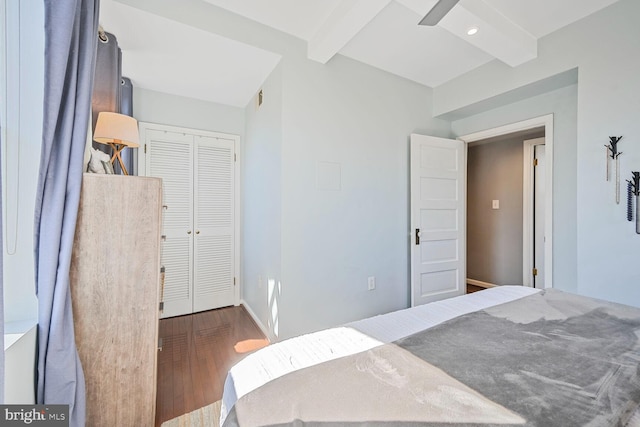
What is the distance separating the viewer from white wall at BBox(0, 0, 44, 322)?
1.07 meters

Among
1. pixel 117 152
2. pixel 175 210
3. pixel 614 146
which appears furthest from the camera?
pixel 175 210

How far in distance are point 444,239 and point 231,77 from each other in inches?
113

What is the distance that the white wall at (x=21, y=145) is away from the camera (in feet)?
3.51

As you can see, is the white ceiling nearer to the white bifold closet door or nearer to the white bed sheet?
the white bifold closet door

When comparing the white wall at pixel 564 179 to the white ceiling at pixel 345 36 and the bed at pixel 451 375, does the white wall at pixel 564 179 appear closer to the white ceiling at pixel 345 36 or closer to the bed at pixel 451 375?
the white ceiling at pixel 345 36

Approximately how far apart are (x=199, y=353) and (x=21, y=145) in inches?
73.3

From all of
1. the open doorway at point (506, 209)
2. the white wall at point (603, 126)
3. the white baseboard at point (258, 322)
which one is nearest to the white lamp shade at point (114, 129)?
the white baseboard at point (258, 322)

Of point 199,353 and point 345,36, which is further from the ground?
point 345,36

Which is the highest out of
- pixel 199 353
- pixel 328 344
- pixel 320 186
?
pixel 320 186

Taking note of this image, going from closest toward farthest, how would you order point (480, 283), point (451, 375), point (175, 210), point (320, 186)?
point (451, 375)
point (320, 186)
point (175, 210)
point (480, 283)

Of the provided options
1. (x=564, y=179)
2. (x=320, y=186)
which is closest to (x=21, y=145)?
(x=320, y=186)

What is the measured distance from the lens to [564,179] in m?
2.42

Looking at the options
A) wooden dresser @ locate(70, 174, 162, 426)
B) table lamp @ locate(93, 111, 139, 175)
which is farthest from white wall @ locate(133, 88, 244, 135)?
wooden dresser @ locate(70, 174, 162, 426)

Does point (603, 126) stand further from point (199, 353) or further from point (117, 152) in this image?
point (199, 353)
